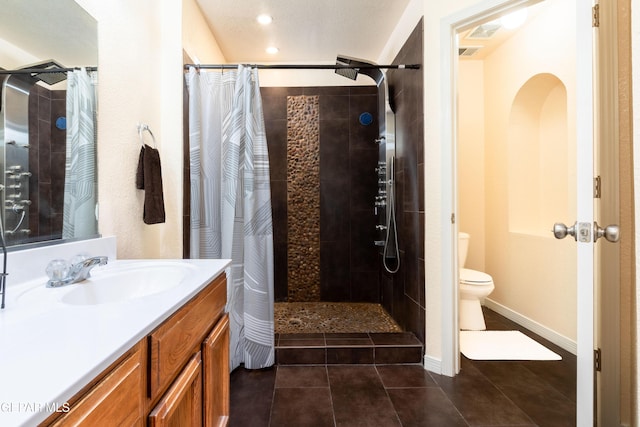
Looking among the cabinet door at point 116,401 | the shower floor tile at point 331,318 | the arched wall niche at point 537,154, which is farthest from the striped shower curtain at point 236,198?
the arched wall niche at point 537,154

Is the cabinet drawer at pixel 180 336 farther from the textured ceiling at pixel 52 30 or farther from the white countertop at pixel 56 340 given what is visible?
the textured ceiling at pixel 52 30

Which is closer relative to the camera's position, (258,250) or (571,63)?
(258,250)

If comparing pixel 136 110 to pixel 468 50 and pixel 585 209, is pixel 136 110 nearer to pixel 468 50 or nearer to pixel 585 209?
Answer: pixel 585 209

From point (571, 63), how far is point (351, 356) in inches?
100

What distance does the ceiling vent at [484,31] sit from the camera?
7.60ft

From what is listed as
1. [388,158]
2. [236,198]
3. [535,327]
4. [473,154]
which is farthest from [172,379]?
[473,154]

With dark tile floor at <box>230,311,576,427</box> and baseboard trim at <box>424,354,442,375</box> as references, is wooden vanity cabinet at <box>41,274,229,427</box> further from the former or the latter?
baseboard trim at <box>424,354,442,375</box>

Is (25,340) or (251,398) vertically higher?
(25,340)

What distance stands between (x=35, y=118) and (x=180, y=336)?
899 mm

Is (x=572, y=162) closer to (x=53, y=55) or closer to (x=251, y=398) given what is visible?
(x=251, y=398)

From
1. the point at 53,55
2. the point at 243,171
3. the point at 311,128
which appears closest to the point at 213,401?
the point at 243,171

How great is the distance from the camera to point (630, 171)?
985 mm

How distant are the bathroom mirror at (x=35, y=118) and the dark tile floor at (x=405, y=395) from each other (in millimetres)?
1233

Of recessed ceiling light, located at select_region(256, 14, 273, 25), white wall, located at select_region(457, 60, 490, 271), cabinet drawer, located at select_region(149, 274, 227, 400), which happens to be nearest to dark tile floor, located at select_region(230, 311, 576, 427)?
cabinet drawer, located at select_region(149, 274, 227, 400)
